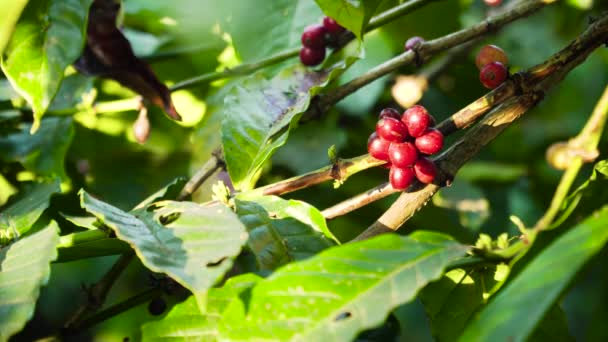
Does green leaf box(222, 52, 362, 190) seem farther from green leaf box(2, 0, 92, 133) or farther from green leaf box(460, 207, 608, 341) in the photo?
green leaf box(460, 207, 608, 341)

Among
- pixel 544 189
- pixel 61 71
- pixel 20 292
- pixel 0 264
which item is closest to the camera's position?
pixel 20 292

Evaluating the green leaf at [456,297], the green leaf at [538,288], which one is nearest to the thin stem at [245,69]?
the green leaf at [456,297]

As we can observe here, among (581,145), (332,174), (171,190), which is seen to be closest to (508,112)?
(581,145)

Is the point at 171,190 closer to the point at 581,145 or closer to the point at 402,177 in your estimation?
the point at 402,177

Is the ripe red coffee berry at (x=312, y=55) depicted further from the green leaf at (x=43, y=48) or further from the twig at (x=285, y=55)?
the green leaf at (x=43, y=48)

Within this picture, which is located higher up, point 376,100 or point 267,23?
point 267,23

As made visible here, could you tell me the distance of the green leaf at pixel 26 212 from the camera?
118 centimetres

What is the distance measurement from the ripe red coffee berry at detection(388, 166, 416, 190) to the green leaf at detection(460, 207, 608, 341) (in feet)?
0.95

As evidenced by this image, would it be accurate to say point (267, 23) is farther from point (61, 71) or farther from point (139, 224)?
point (139, 224)

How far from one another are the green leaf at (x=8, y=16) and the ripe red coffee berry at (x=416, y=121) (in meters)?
0.70

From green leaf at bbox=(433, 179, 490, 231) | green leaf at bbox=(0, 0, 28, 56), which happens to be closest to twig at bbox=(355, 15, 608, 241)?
green leaf at bbox=(0, 0, 28, 56)

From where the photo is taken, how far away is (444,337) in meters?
1.06

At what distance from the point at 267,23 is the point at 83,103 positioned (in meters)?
0.52

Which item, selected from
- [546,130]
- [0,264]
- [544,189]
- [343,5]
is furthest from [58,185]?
[546,130]
